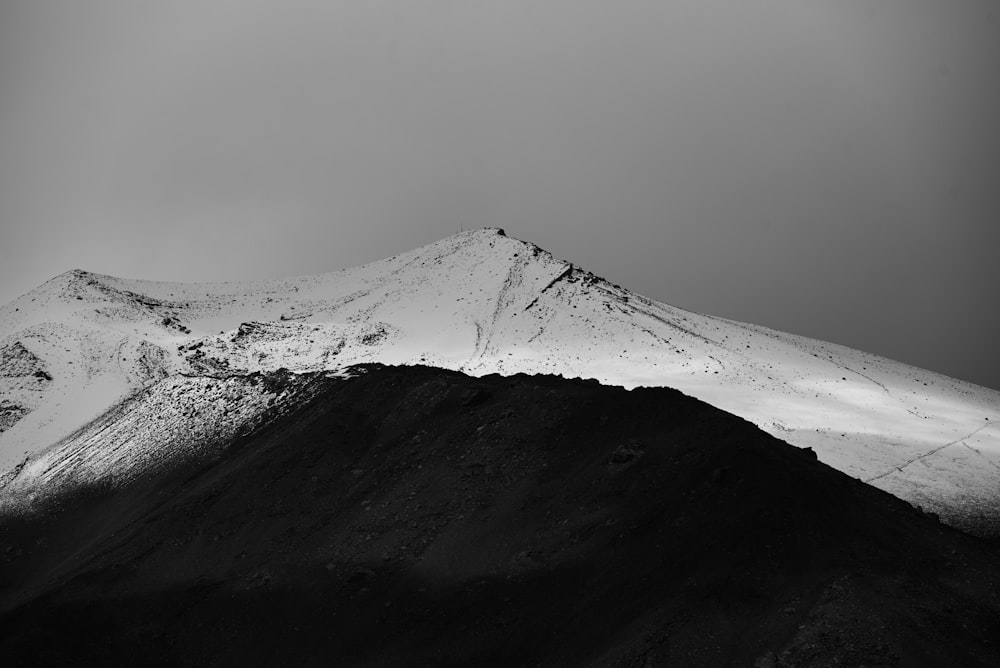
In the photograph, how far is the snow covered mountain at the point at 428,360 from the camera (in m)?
43.8

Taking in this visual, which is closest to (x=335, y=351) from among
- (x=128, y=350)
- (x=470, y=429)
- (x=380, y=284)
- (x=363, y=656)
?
(x=128, y=350)

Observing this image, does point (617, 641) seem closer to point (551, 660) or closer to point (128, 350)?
point (551, 660)

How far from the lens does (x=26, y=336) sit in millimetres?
61062

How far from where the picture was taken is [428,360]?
57000 millimetres

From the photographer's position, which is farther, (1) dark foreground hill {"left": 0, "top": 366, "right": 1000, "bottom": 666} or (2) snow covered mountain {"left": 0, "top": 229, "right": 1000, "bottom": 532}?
(2) snow covered mountain {"left": 0, "top": 229, "right": 1000, "bottom": 532}

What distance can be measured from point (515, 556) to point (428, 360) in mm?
32983

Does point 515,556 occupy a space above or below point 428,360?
below

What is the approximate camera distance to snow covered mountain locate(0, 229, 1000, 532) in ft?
144

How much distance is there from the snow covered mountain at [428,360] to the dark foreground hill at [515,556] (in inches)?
397

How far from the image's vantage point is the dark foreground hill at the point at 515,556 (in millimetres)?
19266

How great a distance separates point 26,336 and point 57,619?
37461 mm

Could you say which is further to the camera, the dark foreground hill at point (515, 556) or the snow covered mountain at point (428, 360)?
the snow covered mountain at point (428, 360)

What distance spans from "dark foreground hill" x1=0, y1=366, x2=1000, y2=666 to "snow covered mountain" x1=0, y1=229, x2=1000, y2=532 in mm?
10086

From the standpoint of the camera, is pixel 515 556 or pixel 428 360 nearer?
pixel 515 556
